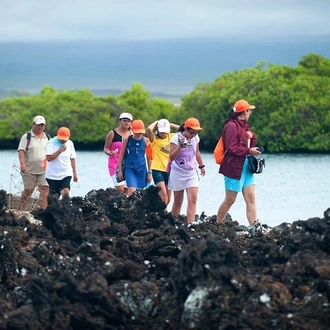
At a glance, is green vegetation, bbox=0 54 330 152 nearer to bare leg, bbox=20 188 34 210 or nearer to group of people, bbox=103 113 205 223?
group of people, bbox=103 113 205 223

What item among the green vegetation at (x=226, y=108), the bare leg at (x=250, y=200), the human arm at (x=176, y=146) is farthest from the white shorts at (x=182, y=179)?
the green vegetation at (x=226, y=108)

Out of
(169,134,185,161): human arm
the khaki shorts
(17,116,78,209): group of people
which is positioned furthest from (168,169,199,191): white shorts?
the khaki shorts

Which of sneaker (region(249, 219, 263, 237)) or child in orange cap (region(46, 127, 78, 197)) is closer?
sneaker (region(249, 219, 263, 237))

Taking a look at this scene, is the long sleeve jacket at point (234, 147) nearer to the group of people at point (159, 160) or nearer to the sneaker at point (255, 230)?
the group of people at point (159, 160)

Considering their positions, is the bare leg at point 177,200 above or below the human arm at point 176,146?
below

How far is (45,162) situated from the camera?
1912 cm

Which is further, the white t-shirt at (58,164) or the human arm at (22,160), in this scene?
the human arm at (22,160)

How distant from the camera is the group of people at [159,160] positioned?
1645 centimetres

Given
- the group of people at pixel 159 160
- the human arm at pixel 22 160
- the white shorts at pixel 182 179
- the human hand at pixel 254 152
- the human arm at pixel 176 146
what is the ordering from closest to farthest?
the human hand at pixel 254 152
the group of people at pixel 159 160
the human arm at pixel 176 146
the white shorts at pixel 182 179
the human arm at pixel 22 160

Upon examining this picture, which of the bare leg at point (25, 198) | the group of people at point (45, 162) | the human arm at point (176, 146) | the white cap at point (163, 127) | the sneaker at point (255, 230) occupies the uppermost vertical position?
the white cap at point (163, 127)

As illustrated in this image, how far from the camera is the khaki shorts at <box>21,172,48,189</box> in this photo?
63.1ft

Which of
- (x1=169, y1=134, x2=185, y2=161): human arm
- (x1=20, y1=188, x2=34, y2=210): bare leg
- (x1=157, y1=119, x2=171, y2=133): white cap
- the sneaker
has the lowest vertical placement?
(x1=20, y1=188, x2=34, y2=210): bare leg

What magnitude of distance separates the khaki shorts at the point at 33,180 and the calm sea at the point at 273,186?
0.96 m

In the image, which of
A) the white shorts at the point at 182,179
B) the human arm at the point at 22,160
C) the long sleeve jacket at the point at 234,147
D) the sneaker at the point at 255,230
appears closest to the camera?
the sneaker at the point at 255,230
